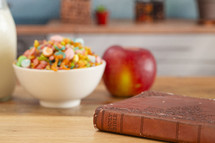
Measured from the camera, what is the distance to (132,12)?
11.4ft

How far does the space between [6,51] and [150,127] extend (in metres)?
0.54

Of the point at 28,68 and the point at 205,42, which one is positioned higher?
the point at 28,68

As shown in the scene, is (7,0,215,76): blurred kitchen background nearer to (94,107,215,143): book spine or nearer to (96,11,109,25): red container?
(96,11,109,25): red container

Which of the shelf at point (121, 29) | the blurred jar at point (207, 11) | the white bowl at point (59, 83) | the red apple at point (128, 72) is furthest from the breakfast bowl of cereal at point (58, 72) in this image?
the blurred jar at point (207, 11)

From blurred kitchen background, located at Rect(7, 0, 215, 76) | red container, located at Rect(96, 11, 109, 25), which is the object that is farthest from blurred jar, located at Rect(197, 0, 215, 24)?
red container, located at Rect(96, 11, 109, 25)

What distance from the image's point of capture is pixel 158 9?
3178 mm

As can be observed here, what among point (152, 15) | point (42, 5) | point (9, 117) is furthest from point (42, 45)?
point (42, 5)

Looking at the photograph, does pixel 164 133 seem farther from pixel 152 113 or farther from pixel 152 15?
pixel 152 15

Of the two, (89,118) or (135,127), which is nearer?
(135,127)

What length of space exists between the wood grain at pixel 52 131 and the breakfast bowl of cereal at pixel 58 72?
0.10 metres

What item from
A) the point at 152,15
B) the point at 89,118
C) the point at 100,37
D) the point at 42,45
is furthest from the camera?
the point at 152,15

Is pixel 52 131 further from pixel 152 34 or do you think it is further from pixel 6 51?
pixel 152 34

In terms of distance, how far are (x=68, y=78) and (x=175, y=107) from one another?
307mm

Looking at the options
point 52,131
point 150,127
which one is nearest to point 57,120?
point 52,131
